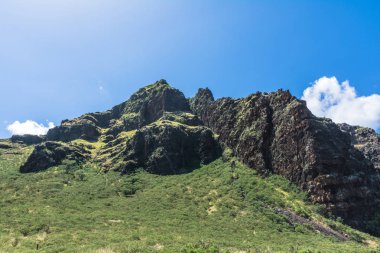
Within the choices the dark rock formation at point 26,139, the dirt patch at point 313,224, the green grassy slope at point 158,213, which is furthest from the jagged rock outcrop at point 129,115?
the dirt patch at point 313,224

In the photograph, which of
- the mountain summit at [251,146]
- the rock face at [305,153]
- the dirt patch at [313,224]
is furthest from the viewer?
the mountain summit at [251,146]

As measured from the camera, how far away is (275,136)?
99.5m

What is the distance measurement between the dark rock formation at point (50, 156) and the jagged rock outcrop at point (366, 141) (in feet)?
337

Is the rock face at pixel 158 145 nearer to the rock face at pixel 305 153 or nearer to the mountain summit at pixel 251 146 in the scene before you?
the mountain summit at pixel 251 146

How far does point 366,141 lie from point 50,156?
126 m

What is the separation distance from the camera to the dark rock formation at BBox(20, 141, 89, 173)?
376ft

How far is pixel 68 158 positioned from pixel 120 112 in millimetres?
67872

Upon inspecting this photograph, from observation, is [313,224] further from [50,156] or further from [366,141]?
[366,141]

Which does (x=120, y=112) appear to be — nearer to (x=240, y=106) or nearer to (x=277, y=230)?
(x=240, y=106)

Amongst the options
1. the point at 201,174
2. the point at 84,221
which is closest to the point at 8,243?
the point at 84,221

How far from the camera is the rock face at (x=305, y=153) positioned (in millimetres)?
82562

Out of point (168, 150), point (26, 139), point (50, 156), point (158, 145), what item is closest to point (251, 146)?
point (168, 150)

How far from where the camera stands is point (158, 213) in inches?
3007

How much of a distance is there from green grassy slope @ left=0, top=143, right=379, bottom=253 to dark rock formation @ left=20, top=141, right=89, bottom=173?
4.97m
